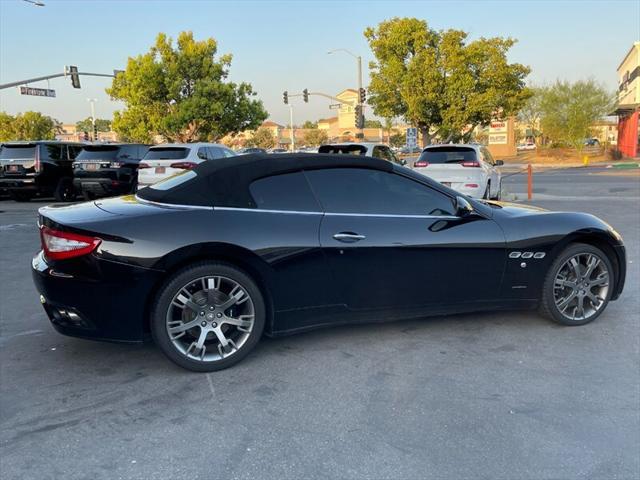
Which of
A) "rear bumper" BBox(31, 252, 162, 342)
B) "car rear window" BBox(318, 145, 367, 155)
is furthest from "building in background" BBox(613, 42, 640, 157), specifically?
"rear bumper" BBox(31, 252, 162, 342)

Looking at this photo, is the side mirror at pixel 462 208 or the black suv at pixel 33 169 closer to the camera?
the side mirror at pixel 462 208

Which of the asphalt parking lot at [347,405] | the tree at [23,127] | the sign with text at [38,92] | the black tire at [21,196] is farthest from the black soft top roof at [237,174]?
the tree at [23,127]

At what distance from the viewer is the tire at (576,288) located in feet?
14.4

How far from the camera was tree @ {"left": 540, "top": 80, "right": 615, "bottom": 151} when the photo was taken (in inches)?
1606

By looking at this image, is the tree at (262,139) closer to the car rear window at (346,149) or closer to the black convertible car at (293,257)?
the car rear window at (346,149)

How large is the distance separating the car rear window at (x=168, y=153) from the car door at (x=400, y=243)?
31.5 feet

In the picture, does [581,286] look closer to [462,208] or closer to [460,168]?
[462,208]

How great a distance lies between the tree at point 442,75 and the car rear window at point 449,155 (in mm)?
17713

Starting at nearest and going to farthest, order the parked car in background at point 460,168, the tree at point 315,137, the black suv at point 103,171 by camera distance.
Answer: the parked car in background at point 460,168, the black suv at point 103,171, the tree at point 315,137

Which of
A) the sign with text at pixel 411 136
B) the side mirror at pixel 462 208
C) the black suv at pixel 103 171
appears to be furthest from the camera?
the sign with text at pixel 411 136

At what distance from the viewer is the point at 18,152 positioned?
47.1 feet

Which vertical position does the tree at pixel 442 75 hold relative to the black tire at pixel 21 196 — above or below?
above

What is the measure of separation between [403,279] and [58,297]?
2.44 m

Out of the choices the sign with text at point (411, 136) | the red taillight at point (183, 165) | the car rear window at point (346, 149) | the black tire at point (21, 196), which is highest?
the sign with text at point (411, 136)
